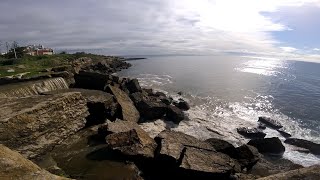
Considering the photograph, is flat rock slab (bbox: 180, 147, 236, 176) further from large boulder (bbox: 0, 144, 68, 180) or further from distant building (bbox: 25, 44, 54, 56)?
distant building (bbox: 25, 44, 54, 56)

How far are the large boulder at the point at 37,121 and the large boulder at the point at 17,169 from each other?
757 cm

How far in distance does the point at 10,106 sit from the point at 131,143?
24.1 feet

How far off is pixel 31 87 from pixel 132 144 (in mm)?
16132

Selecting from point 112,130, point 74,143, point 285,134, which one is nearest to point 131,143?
point 112,130

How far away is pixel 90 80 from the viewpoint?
34312 millimetres

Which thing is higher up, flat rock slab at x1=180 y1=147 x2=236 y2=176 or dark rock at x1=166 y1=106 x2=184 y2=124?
flat rock slab at x1=180 y1=147 x2=236 y2=176

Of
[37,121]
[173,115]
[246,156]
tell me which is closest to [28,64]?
[173,115]

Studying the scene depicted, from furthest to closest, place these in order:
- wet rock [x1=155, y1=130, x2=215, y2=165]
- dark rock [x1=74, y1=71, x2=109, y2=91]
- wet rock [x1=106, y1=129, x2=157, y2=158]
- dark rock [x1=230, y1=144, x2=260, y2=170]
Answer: dark rock [x1=74, y1=71, x2=109, y2=91], dark rock [x1=230, y1=144, x2=260, y2=170], wet rock [x1=106, y1=129, x2=157, y2=158], wet rock [x1=155, y1=130, x2=215, y2=165]

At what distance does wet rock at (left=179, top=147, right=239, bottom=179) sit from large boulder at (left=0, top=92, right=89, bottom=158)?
8245mm

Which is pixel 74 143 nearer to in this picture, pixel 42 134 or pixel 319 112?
pixel 42 134

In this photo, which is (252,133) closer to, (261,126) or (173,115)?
(261,126)

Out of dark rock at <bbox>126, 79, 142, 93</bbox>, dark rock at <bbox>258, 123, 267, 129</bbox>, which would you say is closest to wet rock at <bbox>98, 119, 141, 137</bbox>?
dark rock at <bbox>258, 123, 267, 129</bbox>

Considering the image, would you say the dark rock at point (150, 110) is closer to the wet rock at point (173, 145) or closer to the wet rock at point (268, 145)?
the wet rock at point (268, 145)

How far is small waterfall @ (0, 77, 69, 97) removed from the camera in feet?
87.9
